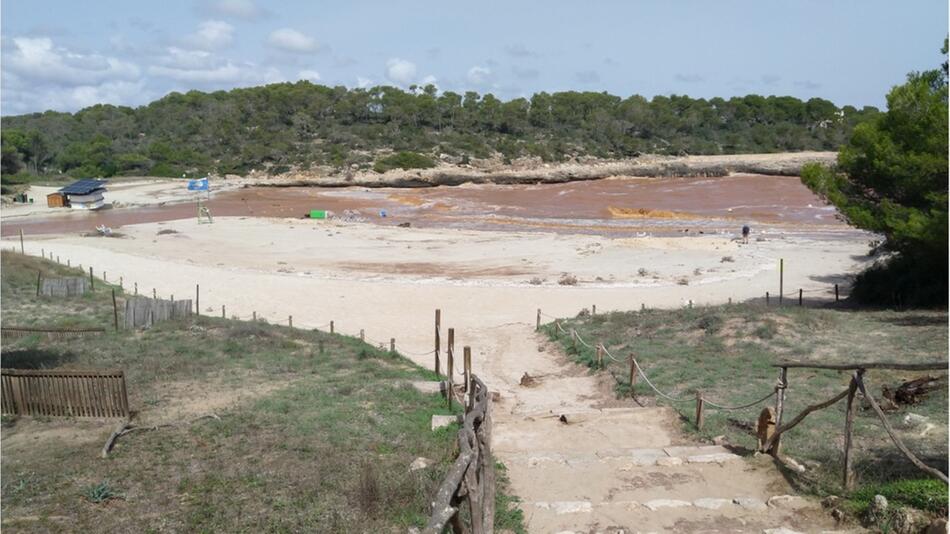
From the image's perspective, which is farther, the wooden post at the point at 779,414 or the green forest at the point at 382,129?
the green forest at the point at 382,129

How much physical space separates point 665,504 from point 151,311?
14.9m

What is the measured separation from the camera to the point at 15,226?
52.9 meters

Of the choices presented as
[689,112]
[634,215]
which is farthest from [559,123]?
[634,215]

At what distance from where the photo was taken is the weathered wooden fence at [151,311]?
60.1 feet

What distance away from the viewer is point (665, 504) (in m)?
7.19

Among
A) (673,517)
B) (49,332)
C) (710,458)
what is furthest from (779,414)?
(49,332)

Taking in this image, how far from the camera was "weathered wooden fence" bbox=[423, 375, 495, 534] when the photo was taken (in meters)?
4.27

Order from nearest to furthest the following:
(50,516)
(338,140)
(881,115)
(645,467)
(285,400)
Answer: (50,516), (645,467), (285,400), (881,115), (338,140)

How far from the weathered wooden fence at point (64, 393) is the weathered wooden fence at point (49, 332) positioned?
564cm

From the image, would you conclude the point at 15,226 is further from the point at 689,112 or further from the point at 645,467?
the point at 689,112

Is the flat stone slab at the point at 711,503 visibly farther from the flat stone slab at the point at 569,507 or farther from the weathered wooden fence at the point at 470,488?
the weathered wooden fence at the point at 470,488

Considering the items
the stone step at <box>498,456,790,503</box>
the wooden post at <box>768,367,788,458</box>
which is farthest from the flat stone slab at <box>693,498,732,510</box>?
the wooden post at <box>768,367,788,458</box>

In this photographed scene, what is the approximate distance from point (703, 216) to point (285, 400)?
50.3 meters

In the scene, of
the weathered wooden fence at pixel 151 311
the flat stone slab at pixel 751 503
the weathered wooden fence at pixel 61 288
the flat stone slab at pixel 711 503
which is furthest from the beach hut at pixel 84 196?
the flat stone slab at pixel 751 503
